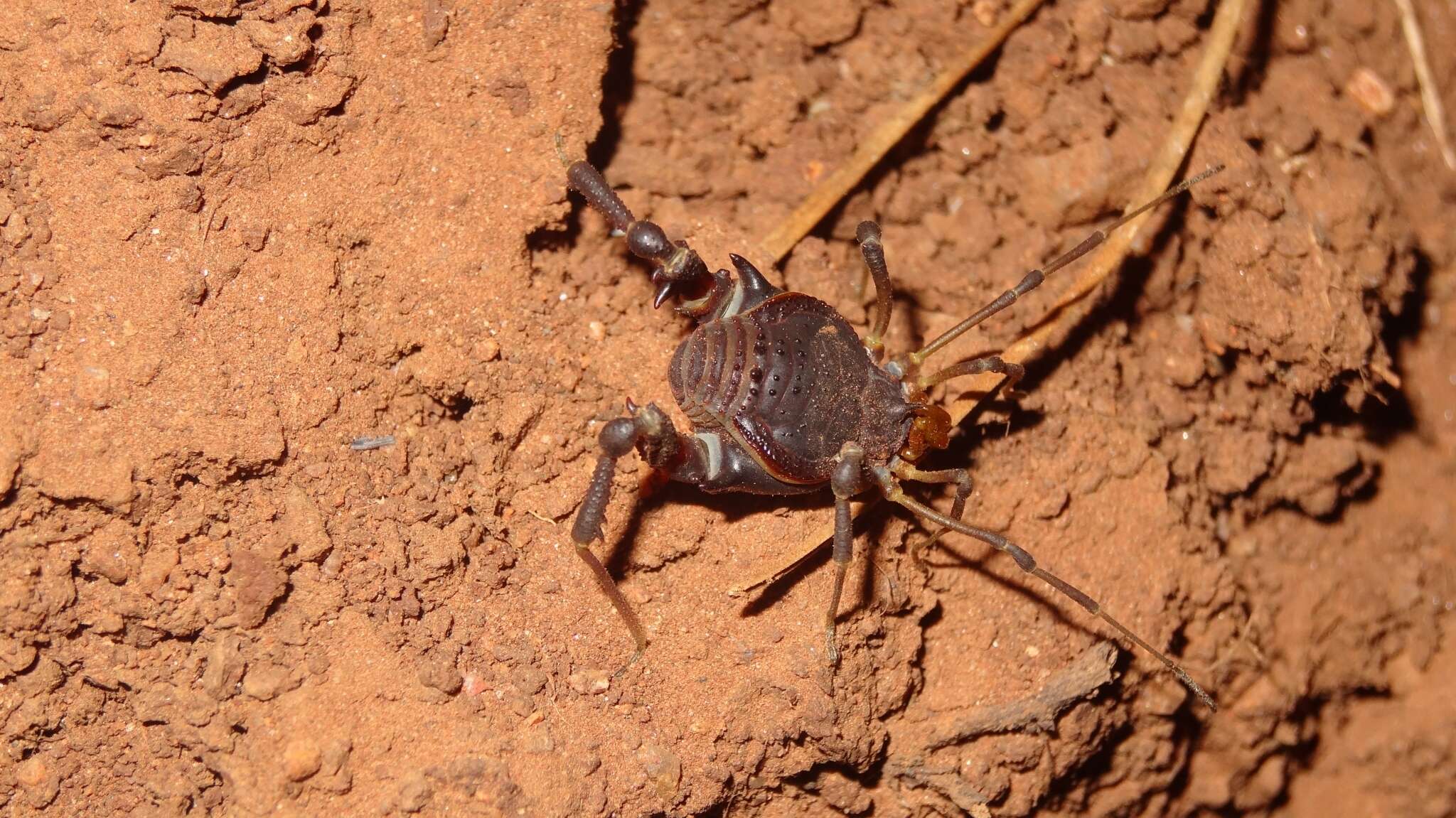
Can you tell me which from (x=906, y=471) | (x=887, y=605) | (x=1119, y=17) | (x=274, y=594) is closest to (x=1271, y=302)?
(x=1119, y=17)

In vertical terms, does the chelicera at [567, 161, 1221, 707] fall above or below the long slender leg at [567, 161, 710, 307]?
below

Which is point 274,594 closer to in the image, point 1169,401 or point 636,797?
point 636,797

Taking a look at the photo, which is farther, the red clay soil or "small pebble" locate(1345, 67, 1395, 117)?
"small pebble" locate(1345, 67, 1395, 117)

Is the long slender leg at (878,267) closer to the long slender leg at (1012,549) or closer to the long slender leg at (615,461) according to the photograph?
the long slender leg at (1012,549)

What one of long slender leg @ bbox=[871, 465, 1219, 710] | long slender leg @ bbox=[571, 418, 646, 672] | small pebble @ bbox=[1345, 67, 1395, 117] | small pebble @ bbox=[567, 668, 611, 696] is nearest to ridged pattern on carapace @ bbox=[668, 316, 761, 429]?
long slender leg @ bbox=[571, 418, 646, 672]

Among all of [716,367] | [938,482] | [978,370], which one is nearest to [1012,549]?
[938,482]

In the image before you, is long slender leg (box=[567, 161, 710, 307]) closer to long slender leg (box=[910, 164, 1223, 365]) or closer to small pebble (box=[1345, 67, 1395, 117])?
long slender leg (box=[910, 164, 1223, 365])
